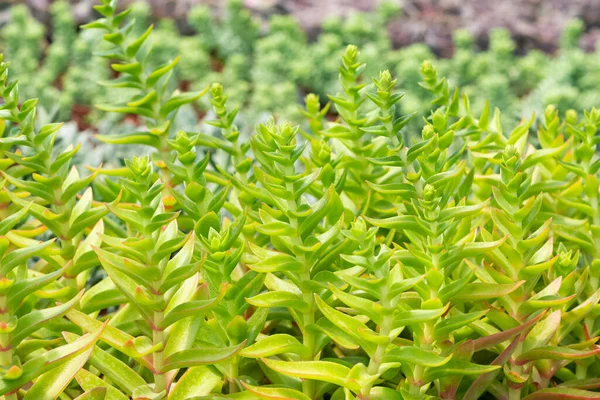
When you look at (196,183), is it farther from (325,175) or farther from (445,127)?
(445,127)

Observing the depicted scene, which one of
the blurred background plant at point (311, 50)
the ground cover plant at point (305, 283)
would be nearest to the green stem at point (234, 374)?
the ground cover plant at point (305, 283)

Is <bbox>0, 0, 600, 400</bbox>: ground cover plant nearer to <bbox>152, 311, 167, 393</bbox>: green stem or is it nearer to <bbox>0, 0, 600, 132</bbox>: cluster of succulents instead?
<bbox>152, 311, 167, 393</bbox>: green stem

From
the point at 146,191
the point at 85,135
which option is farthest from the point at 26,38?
the point at 146,191

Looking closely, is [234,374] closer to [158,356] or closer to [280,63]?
[158,356]

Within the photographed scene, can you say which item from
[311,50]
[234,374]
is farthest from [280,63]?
[234,374]

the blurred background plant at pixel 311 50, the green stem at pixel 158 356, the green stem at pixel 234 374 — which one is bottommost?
the blurred background plant at pixel 311 50

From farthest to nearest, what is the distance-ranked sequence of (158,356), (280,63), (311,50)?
(311,50), (280,63), (158,356)

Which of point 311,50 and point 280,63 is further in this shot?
point 311,50

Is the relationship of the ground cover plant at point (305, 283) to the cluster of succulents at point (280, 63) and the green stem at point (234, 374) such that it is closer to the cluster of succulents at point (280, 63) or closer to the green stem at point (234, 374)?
the green stem at point (234, 374)
